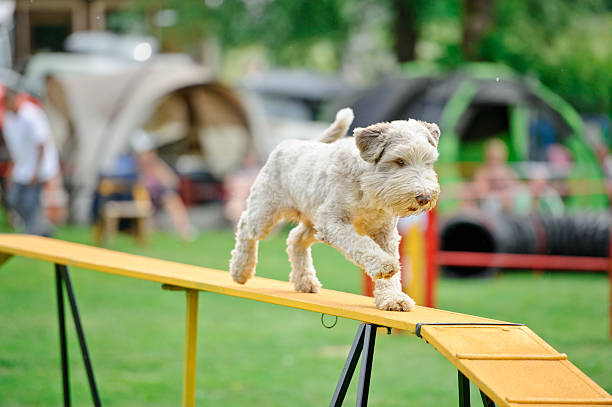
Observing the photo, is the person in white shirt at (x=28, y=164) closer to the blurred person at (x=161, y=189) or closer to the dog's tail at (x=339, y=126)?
the blurred person at (x=161, y=189)

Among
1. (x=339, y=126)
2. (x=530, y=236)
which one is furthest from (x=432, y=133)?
(x=530, y=236)

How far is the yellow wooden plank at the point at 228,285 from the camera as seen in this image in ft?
8.77

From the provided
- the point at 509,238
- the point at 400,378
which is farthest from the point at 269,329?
the point at 509,238

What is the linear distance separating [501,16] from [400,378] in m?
11.9

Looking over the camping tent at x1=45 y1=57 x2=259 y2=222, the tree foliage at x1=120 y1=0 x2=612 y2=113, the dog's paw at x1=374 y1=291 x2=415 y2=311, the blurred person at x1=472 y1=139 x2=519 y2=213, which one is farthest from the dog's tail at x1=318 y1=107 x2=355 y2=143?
the tree foliage at x1=120 y1=0 x2=612 y2=113

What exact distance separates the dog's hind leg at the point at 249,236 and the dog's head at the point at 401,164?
58 centimetres

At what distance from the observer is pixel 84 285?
31.2 ft

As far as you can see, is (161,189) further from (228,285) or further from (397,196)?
(397,196)

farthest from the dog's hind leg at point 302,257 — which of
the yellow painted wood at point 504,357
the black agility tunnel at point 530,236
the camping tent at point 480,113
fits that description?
the camping tent at point 480,113

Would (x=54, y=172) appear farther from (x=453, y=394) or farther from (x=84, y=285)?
(x=453, y=394)

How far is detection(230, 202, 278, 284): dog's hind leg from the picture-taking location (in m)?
3.22

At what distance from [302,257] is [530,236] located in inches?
296

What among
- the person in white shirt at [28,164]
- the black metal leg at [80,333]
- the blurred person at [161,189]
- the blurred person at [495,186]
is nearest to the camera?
the black metal leg at [80,333]

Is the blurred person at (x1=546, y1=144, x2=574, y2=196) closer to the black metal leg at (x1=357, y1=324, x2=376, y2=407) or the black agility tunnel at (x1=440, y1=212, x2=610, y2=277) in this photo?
the black agility tunnel at (x1=440, y1=212, x2=610, y2=277)
